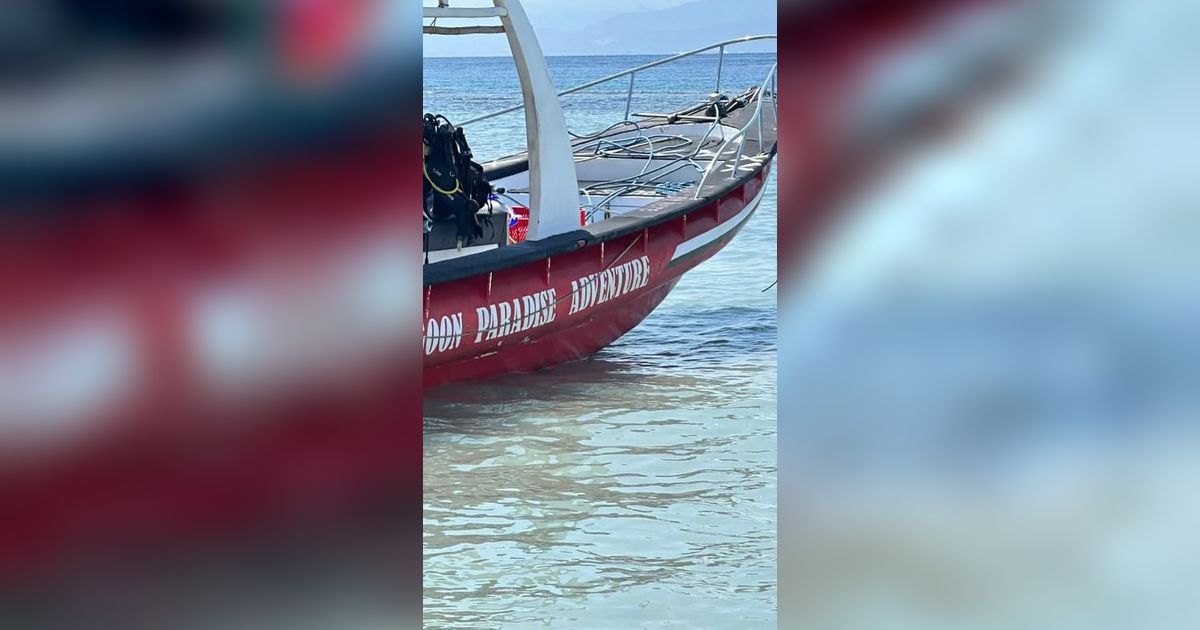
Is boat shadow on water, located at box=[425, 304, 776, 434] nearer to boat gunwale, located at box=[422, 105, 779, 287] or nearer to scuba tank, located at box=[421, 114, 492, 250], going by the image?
boat gunwale, located at box=[422, 105, 779, 287]

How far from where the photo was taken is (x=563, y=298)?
764cm

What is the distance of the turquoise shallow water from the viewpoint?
180 inches

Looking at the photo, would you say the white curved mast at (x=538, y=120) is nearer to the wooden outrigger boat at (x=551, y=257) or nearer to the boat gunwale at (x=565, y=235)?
the wooden outrigger boat at (x=551, y=257)

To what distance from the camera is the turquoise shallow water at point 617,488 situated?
457 centimetres

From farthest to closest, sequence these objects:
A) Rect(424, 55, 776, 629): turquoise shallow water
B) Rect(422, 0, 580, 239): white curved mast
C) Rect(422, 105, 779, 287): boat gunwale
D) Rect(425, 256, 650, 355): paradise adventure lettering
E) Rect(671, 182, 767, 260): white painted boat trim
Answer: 1. Rect(671, 182, 767, 260): white painted boat trim
2. Rect(422, 0, 580, 239): white curved mast
3. Rect(425, 256, 650, 355): paradise adventure lettering
4. Rect(422, 105, 779, 287): boat gunwale
5. Rect(424, 55, 776, 629): turquoise shallow water

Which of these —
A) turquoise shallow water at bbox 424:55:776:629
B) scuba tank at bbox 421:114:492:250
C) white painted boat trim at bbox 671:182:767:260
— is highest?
scuba tank at bbox 421:114:492:250

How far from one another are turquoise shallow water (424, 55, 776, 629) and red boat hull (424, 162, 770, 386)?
0.51ft
